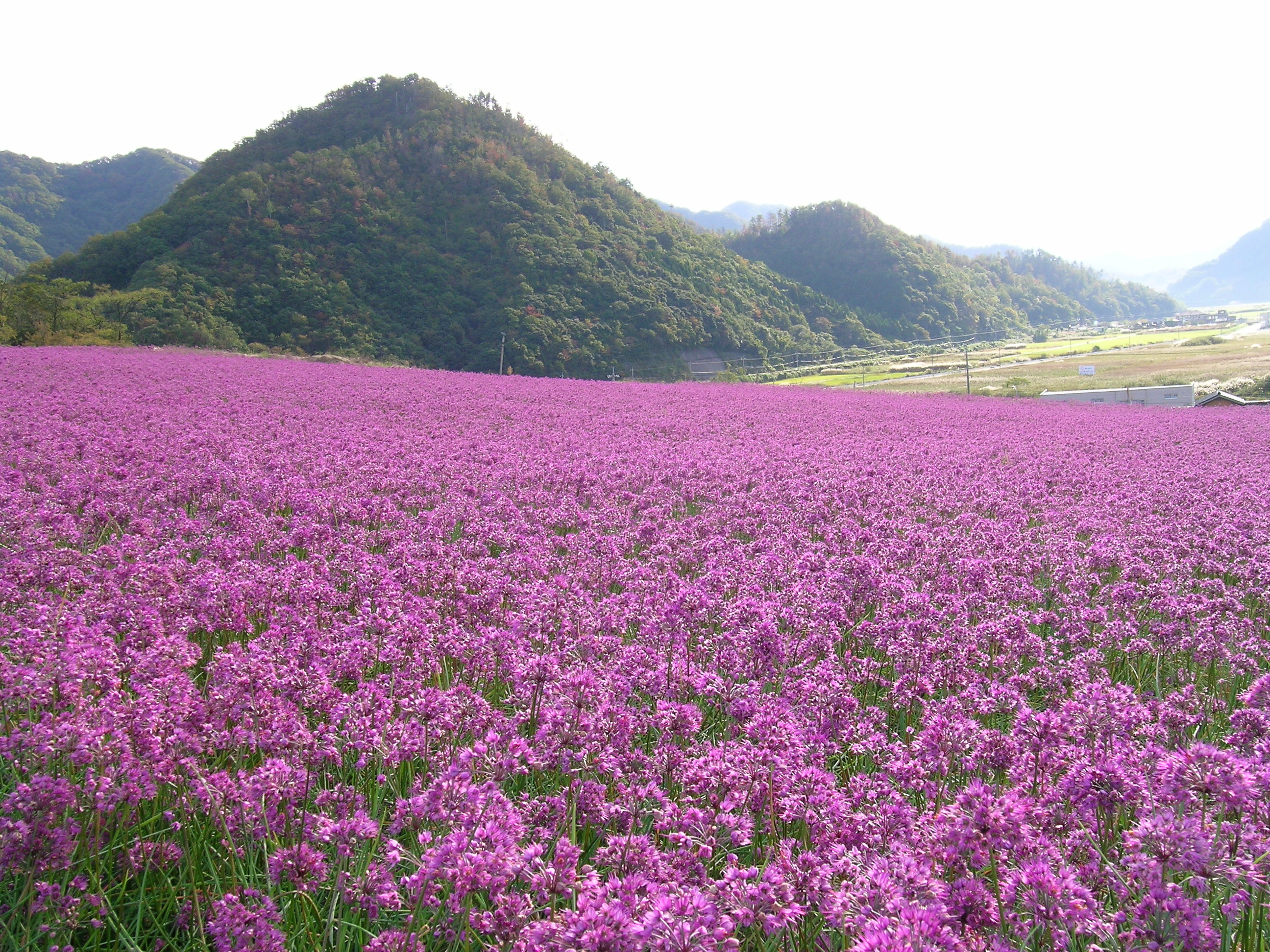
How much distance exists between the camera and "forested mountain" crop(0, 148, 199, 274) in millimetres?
87688

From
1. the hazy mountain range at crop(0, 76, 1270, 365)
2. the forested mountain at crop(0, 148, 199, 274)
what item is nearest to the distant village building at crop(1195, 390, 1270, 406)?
the hazy mountain range at crop(0, 76, 1270, 365)

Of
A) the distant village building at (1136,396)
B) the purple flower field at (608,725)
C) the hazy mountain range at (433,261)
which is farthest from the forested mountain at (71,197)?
the distant village building at (1136,396)

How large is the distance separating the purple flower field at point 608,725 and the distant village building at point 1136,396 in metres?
33.5

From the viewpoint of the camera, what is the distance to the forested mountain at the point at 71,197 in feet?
288

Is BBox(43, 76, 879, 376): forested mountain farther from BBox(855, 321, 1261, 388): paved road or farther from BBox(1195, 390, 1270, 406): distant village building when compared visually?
BBox(1195, 390, 1270, 406): distant village building

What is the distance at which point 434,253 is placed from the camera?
186 feet

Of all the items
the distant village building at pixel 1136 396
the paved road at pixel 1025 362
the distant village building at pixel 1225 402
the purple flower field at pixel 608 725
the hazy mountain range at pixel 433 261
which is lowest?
the purple flower field at pixel 608 725

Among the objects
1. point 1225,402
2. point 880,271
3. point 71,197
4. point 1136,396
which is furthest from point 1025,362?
point 71,197

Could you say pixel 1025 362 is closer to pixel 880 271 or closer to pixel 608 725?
pixel 880 271

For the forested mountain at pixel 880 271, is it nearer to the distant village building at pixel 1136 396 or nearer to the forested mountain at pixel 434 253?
the forested mountain at pixel 434 253

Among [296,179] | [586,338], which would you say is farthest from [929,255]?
[296,179]

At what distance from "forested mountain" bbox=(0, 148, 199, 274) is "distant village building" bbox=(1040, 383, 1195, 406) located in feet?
319

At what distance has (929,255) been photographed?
106 m

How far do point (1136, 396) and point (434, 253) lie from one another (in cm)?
4938
